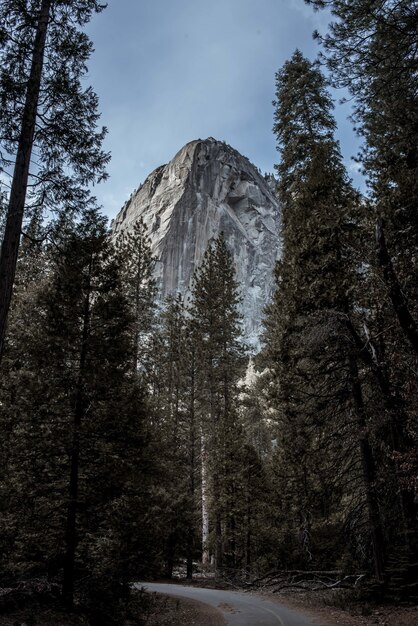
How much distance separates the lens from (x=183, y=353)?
25328 mm

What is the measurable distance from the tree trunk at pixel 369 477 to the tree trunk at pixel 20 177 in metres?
8.52

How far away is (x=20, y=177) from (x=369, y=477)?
435 inches

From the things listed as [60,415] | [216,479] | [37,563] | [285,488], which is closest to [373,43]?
[60,415]

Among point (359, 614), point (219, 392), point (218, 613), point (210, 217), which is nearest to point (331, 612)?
point (359, 614)

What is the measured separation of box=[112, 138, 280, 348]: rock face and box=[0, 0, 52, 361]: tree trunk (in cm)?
7350

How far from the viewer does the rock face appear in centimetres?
8900

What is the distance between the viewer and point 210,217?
95.4 m

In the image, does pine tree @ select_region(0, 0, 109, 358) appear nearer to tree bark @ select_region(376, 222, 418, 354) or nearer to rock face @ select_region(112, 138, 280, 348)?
tree bark @ select_region(376, 222, 418, 354)

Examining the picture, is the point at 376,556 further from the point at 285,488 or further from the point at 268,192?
the point at 268,192

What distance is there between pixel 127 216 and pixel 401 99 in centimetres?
10984

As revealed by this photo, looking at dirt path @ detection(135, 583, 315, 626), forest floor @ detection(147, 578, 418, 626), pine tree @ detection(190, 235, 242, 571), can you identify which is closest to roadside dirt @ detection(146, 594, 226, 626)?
forest floor @ detection(147, 578, 418, 626)

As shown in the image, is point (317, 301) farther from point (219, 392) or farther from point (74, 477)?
point (219, 392)

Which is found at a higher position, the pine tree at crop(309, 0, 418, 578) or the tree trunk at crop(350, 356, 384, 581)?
the pine tree at crop(309, 0, 418, 578)

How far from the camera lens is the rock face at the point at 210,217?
292ft
